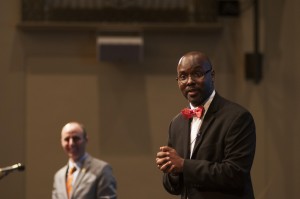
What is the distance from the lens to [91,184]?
3.84 meters

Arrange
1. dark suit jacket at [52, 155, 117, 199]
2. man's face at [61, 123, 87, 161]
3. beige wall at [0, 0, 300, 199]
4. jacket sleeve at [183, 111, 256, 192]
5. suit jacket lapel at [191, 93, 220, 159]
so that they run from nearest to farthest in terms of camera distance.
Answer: jacket sleeve at [183, 111, 256, 192], suit jacket lapel at [191, 93, 220, 159], dark suit jacket at [52, 155, 117, 199], man's face at [61, 123, 87, 161], beige wall at [0, 0, 300, 199]

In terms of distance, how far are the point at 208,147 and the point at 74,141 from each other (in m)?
2.02

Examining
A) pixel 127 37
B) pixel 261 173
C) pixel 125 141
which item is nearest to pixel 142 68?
pixel 127 37

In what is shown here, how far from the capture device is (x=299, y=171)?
5.21 meters

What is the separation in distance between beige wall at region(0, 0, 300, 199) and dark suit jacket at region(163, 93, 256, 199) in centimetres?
357

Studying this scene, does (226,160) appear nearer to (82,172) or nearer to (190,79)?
(190,79)

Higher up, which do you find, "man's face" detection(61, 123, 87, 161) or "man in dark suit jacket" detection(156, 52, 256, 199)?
"man in dark suit jacket" detection(156, 52, 256, 199)

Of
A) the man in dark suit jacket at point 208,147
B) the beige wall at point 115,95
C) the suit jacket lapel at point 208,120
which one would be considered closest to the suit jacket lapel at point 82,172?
the man in dark suit jacket at point 208,147

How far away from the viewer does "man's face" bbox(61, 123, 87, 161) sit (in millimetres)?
4051

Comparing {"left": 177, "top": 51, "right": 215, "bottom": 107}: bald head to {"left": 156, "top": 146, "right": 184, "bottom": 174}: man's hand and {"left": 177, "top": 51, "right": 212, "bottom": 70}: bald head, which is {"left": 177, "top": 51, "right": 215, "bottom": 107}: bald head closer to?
{"left": 177, "top": 51, "right": 212, "bottom": 70}: bald head

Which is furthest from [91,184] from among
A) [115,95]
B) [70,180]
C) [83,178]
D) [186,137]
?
[115,95]

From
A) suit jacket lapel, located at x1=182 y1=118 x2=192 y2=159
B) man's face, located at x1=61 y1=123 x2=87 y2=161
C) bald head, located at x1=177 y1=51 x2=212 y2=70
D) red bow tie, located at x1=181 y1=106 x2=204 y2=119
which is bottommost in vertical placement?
man's face, located at x1=61 y1=123 x2=87 y2=161

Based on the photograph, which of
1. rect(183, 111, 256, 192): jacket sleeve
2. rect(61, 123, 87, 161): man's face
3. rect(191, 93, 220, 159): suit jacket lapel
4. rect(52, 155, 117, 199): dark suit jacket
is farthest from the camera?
rect(61, 123, 87, 161): man's face

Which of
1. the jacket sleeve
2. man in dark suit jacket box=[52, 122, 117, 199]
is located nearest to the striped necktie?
man in dark suit jacket box=[52, 122, 117, 199]
